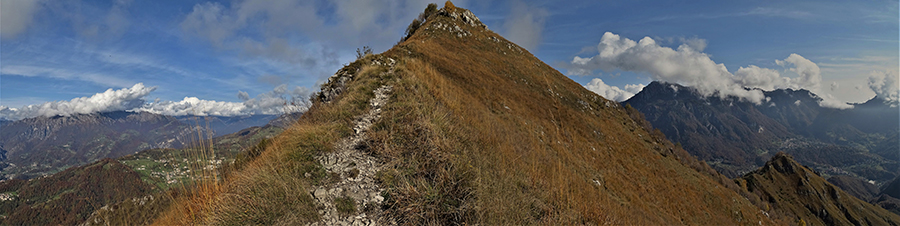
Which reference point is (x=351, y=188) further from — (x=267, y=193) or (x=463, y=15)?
(x=463, y=15)

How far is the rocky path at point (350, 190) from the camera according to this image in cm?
442

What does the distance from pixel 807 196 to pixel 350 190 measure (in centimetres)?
15976

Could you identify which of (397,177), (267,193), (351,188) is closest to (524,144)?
(397,177)

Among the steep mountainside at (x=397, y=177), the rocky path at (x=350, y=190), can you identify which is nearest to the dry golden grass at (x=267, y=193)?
the steep mountainside at (x=397, y=177)

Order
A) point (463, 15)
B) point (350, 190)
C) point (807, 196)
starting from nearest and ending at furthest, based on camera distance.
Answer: point (350, 190), point (463, 15), point (807, 196)

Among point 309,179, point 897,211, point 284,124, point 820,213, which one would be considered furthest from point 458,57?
point 897,211

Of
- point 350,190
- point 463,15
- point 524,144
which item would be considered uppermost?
point 463,15

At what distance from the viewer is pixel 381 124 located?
22.6 feet

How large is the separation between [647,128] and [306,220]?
37691 mm

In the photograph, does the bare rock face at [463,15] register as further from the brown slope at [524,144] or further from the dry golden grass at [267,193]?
the dry golden grass at [267,193]

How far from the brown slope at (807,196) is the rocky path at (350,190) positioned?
123052 millimetres

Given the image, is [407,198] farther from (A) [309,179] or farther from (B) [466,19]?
(B) [466,19]

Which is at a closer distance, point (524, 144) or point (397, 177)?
point (397, 177)

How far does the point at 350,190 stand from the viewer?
16.1 feet
